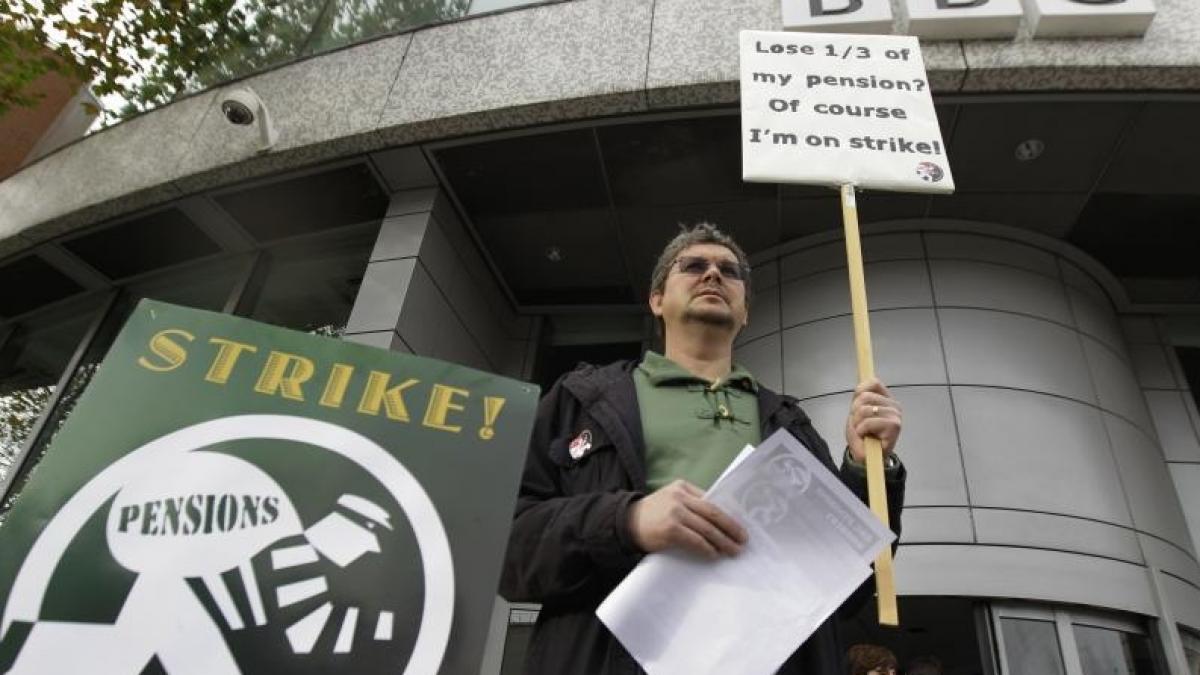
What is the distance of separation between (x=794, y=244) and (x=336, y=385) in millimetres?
5708

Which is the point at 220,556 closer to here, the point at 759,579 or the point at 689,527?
the point at 689,527

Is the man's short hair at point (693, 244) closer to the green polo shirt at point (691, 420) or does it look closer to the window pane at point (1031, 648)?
the green polo shirt at point (691, 420)

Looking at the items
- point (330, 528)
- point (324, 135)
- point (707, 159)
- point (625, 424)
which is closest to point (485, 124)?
point (324, 135)

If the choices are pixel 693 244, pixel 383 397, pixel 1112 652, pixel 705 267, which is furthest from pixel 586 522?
pixel 1112 652

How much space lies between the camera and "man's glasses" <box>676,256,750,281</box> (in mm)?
2225

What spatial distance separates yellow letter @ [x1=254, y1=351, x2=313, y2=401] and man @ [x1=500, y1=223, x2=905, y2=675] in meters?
0.58

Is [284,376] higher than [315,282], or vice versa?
[315,282]

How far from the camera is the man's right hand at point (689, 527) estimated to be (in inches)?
54.5

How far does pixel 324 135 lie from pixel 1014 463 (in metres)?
5.64

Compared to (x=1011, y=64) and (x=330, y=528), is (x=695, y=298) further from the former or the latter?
(x=1011, y=64)

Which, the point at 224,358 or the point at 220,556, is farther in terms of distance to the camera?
the point at 224,358

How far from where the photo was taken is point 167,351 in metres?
1.34

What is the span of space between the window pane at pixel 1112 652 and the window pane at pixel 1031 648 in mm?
155

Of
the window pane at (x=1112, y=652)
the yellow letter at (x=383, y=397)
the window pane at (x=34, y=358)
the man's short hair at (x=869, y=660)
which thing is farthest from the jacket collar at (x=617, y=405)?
the window pane at (x=34, y=358)
